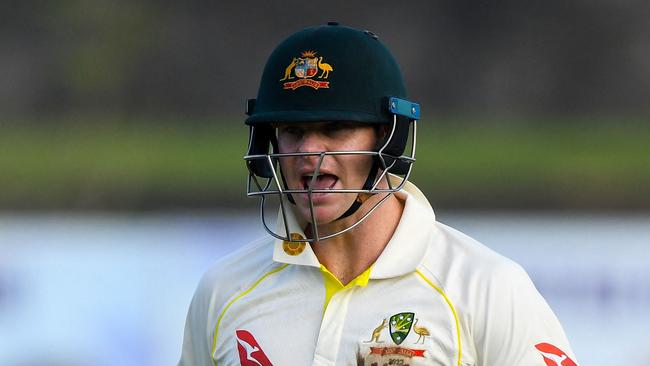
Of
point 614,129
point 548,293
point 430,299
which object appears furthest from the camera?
point 614,129

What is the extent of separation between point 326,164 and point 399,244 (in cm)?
24

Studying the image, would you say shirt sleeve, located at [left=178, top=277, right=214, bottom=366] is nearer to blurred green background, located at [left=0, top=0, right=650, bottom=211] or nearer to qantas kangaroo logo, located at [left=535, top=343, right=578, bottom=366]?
qantas kangaroo logo, located at [left=535, top=343, right=578, bottom=366]

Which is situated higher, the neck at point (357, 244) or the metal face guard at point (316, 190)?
the metal face guard at point (316, 190)

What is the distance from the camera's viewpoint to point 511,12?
6938mm

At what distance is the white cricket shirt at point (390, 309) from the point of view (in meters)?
2.42

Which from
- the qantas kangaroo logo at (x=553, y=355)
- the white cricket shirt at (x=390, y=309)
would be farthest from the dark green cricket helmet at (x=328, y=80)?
the qantas kangaroo logo at (x=553, y=355)

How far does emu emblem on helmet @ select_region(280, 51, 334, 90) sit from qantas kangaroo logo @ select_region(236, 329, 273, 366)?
0.56 m

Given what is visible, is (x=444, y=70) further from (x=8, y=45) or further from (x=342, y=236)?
(x=342, y=236)

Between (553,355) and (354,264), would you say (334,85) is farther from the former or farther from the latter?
(553,355)

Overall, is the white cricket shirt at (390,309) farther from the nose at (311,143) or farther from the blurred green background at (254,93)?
the blurred green background at (254,93)

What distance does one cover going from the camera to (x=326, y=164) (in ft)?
8.25

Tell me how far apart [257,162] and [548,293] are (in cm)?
272

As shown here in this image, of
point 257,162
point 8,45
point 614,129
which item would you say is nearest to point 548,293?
point 614,129

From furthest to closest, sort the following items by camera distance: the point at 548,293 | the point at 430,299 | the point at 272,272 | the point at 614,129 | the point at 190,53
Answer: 1. the point at 190,53
2. the point at 614,129
3. the point at 548,293
4. the point at 272,272
5. the point at 430,299
